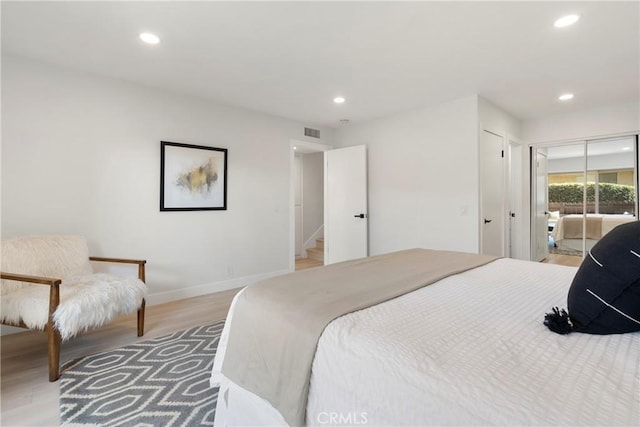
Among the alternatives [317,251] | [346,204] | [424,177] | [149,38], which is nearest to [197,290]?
[346,204]

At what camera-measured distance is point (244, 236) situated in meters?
4.18

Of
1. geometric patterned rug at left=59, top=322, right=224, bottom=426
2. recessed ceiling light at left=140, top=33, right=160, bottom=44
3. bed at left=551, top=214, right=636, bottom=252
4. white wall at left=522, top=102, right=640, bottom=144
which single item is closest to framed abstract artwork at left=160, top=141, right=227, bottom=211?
recessed ceiling light at left=140, top=33, right=160, bottom=44

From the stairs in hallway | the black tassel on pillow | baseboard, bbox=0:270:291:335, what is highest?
the black tassel on pillow

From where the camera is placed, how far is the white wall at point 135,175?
2.69 m

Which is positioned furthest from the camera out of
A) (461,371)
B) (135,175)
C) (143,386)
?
(135,175)

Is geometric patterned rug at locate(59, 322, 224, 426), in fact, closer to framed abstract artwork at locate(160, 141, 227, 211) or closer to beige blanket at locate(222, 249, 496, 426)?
beige blanket at locate(222, 249, 496, 426)

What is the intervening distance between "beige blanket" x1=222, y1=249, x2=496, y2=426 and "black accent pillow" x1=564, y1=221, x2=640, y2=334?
626 millimetres

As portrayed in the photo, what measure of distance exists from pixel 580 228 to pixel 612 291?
16.1ft

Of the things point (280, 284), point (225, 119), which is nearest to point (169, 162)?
point (225, 119)

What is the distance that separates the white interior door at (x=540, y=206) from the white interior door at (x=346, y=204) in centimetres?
271

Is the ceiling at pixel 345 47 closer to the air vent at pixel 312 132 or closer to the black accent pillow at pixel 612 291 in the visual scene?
the air vent at pixel 312 132

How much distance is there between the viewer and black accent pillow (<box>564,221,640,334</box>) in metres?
0.93

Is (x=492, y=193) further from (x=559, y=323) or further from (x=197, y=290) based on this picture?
(x=197, y=290)

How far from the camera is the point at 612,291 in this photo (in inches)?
37.7
